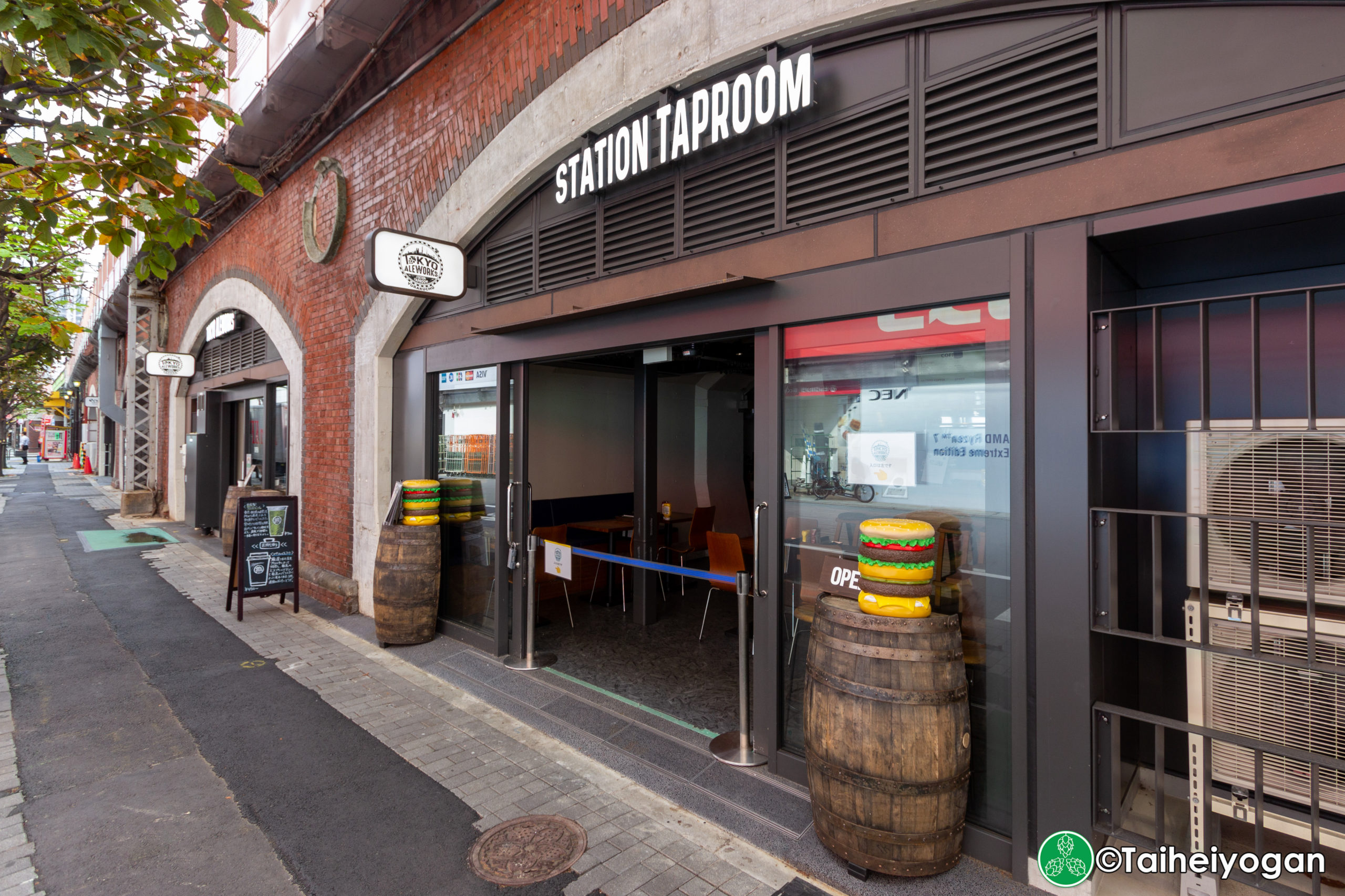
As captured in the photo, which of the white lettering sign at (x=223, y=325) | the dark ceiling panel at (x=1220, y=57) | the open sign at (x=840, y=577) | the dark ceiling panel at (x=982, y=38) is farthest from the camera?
the white lettering sign at (x=223, y=325)

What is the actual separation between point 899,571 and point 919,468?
66 cm

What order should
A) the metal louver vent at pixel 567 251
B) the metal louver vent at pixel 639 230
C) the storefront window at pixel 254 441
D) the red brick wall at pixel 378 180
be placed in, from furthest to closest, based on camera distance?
the storefront window at pixel 254 441 < the red brick wall at pixel 378 180 < the metal louver vent at pixel 567 251 < the metal louver vent at pixel 639 230

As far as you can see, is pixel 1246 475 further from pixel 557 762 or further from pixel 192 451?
pixel 192 451

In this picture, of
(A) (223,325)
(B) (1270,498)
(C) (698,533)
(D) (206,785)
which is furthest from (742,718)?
(A) (223,325)

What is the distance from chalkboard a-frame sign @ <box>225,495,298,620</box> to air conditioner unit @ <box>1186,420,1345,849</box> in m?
7.70

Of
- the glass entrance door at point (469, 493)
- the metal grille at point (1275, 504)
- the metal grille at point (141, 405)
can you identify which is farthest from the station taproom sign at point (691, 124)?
the metal grille at point (141, 405)

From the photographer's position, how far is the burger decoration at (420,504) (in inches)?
235

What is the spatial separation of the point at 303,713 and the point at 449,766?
1.43 m

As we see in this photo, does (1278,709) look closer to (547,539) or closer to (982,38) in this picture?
(982,38)

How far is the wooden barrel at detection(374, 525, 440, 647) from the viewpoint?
229 inches

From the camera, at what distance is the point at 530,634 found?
5.38 metres

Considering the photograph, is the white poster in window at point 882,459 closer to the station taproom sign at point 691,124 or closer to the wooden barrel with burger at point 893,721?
the wooden barrel with burger at point 893,721

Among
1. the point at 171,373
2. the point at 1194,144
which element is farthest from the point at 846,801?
the point at 171,373

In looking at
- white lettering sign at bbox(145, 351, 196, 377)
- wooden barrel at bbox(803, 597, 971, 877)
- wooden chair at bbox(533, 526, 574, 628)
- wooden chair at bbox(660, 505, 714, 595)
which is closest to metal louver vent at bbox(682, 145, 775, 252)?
wooden barrel at bbox(803, 597, 971, 877)
